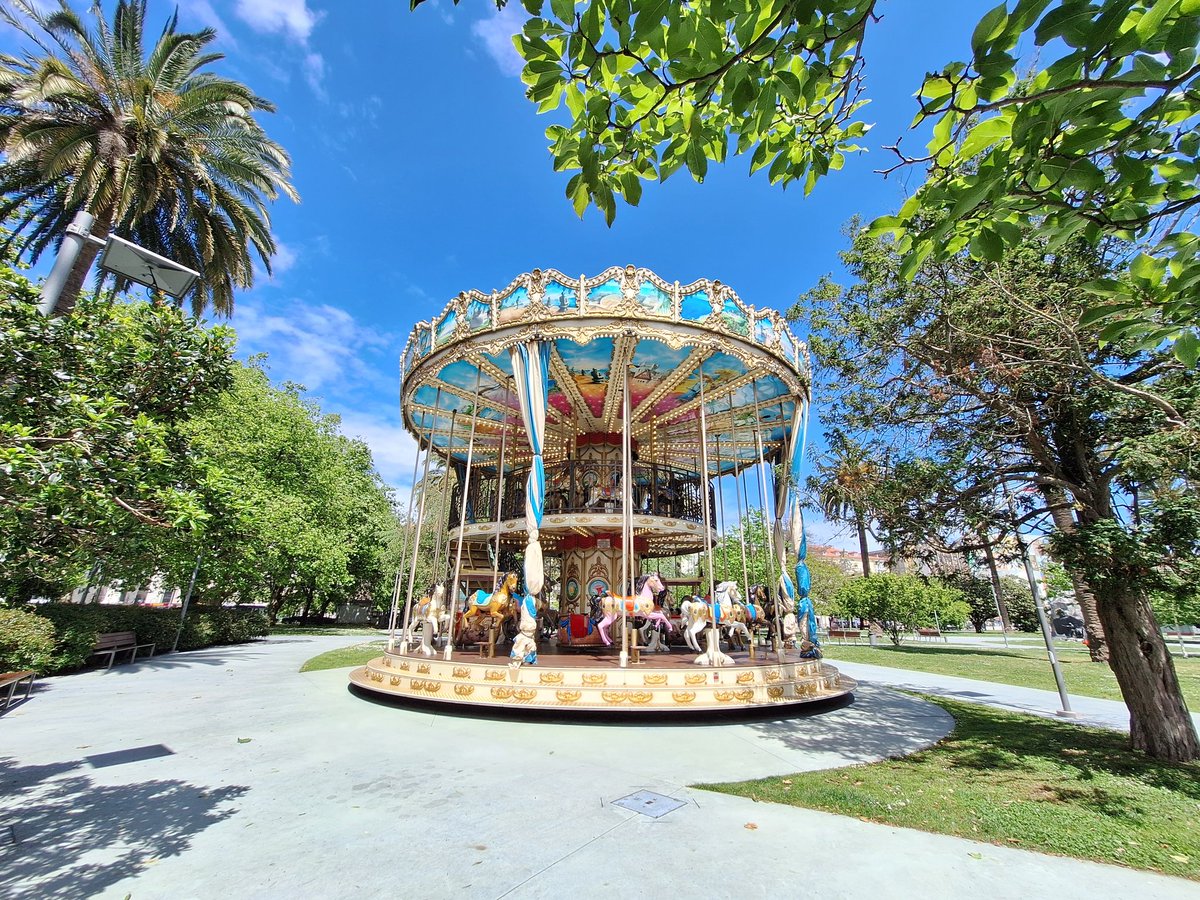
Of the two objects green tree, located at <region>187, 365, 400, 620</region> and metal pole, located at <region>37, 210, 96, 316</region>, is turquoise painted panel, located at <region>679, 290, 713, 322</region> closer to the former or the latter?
metal pole, located at <region>37, 210, 96, 316</region>

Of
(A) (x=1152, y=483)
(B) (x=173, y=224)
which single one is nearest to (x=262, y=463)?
(B) (x=173, y=224)

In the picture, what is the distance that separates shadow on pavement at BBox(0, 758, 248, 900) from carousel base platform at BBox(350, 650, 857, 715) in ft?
13.0

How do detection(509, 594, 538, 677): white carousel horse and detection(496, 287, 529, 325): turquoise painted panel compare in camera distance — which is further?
detection(496, 287, 529, 325): turquoise painted panel

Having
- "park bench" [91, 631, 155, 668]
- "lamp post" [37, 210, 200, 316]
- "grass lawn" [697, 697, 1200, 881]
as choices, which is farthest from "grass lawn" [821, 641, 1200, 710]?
"park bench" [91, 631, 155, 668]

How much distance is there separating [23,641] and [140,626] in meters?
7.50

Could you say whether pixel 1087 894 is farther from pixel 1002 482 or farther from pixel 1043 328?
pixel 1043 328

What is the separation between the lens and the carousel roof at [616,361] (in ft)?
34.3

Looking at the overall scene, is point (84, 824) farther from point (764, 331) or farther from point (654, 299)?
point (764, 331)

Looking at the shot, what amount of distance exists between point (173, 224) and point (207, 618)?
14.9 m

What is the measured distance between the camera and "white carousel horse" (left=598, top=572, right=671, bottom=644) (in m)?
10.1

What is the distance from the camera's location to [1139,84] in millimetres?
1912

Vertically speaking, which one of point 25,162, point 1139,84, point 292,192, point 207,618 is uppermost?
point 292,192

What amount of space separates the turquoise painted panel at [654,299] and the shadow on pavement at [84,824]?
30.9ft

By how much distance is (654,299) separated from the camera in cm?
1052
